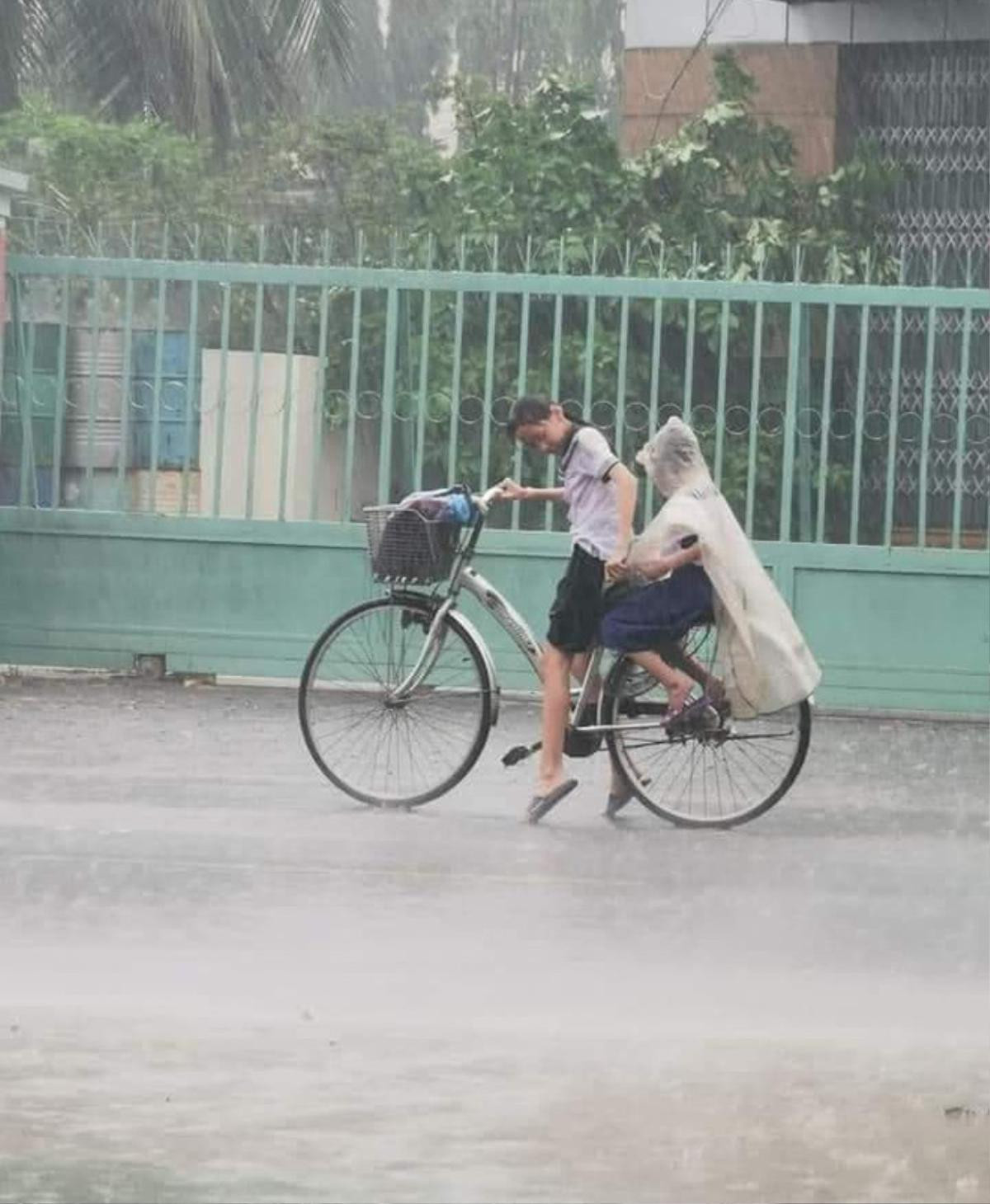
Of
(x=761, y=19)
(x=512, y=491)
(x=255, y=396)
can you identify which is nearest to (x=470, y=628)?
(x=512, y=491)

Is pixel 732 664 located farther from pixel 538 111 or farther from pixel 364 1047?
pixel 538 111

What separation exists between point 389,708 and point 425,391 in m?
4.16

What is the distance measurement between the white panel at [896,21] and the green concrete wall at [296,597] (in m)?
4.79

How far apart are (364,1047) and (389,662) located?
173 inches

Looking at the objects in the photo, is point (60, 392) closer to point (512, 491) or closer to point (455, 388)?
point (455, 388)

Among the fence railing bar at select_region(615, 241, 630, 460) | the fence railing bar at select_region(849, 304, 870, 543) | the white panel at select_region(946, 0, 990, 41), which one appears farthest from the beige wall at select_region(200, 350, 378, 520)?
the white panel at select_region(946, 0, 990, 41)

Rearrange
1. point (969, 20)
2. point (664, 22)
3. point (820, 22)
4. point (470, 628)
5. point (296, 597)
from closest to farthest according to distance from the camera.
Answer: point (470, 628) < point (296, 597) < point (969, 20) < point (820, 22) < point (664, 22)

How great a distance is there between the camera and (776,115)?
18906 mm

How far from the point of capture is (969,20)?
1845 cm

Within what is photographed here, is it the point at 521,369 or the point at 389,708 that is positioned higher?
the point at 521,369

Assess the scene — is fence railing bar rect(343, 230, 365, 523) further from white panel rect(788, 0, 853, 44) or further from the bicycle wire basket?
white panel rect(788, 0, 853, 44)

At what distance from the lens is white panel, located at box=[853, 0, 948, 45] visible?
60.6 feet

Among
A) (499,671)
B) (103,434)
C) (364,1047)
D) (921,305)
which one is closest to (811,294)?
(921,305)

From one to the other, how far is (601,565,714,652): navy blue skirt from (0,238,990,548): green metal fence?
408 cm
